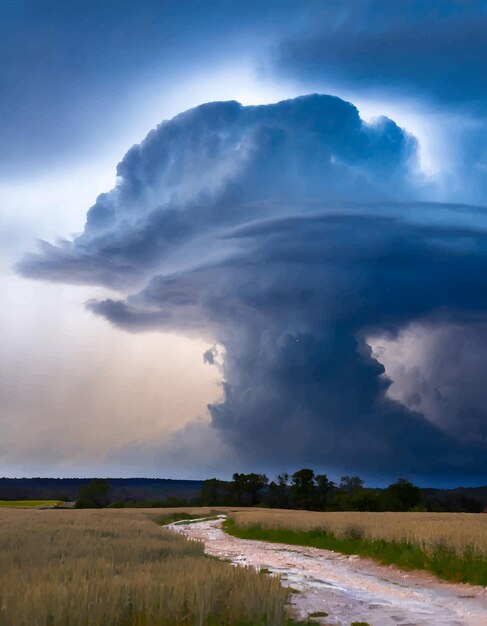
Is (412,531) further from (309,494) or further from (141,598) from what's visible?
(309,494)

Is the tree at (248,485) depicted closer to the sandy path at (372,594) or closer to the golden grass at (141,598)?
the sandy path at (372,594)

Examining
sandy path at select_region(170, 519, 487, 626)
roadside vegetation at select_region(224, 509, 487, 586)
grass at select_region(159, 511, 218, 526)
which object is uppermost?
grass at select_region(159, 511, 218, 526)

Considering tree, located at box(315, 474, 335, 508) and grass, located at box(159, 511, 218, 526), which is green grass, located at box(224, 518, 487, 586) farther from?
tree, located at box(315, 474, 335, 508)

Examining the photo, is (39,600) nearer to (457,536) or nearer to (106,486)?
(457,536)

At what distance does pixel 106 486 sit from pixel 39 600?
389 feet

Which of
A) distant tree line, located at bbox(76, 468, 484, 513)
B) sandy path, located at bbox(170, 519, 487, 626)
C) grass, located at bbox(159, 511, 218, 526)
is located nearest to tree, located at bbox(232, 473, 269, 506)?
distant tree line, located at bbox(76, 468, 484, 513)

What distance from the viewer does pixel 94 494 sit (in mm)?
119938

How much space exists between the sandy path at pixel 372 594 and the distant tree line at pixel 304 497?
66039mm

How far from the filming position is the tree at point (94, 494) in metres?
118

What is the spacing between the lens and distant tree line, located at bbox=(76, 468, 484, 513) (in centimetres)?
9394

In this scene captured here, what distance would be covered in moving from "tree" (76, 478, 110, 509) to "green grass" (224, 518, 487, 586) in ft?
277

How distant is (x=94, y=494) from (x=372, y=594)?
4331 inches

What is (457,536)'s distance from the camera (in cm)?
2381

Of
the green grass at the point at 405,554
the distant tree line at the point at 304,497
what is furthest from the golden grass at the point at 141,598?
the distant tree line at the point at 304,497
